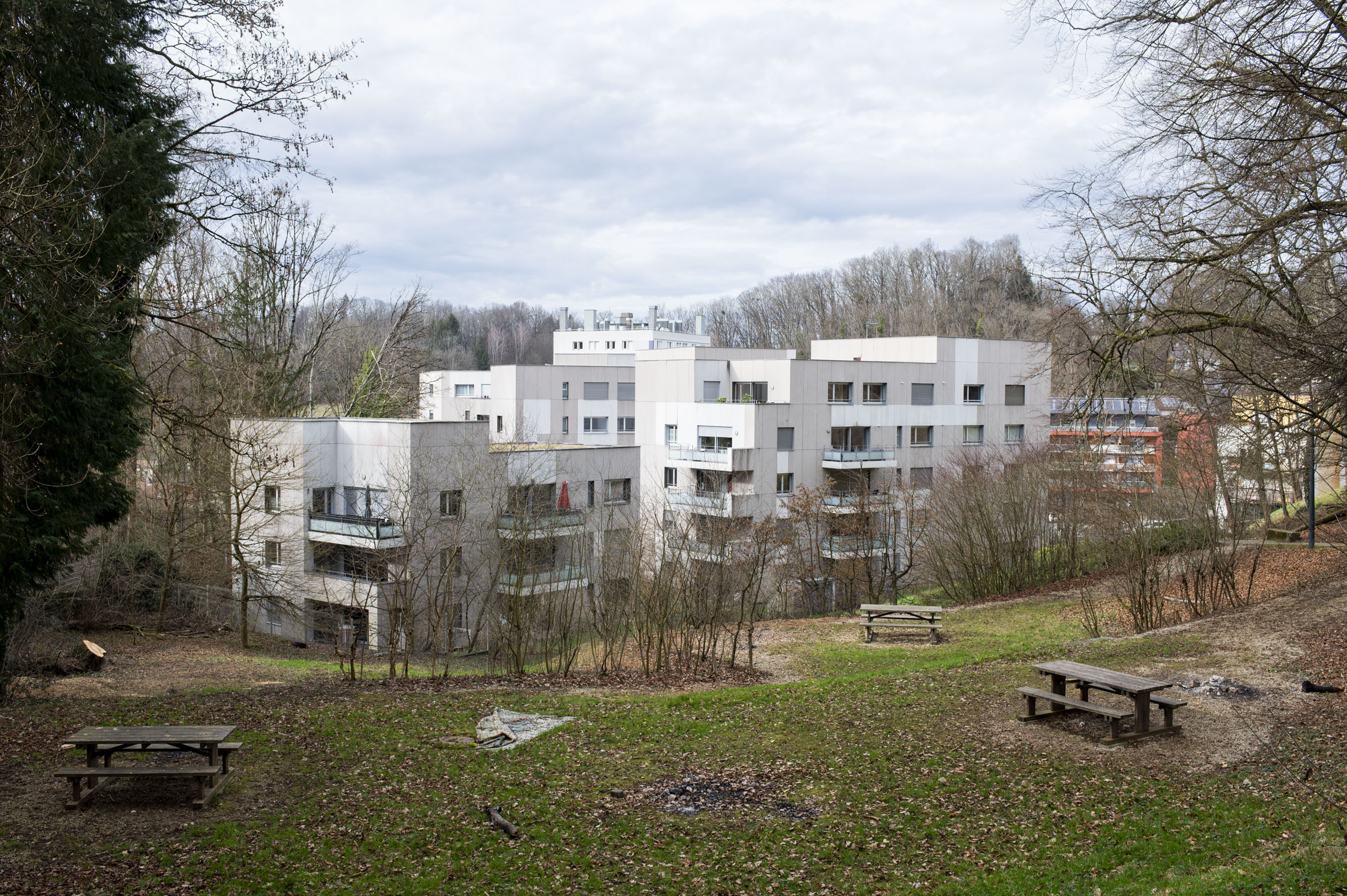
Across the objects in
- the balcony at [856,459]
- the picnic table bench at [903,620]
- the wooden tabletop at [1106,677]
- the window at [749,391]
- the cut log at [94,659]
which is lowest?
the cut log at [94,659]

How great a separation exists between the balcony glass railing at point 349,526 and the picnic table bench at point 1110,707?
60.3ft

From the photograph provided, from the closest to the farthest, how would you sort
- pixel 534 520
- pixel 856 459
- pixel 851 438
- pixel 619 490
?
pixel 534 520
pixel 619 490
pixel 856 459
pixel 851 438

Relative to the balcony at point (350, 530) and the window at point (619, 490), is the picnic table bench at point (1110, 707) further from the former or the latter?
the window at point (619, 490)

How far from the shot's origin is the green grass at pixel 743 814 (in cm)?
680

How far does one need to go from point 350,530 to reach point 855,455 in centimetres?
2184

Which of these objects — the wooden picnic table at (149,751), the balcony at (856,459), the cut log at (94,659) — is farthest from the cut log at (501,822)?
the balcony at (856,459)

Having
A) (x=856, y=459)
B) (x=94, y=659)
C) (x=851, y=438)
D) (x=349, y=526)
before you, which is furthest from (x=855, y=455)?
A: (x=94, y=659)

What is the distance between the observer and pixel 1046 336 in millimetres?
14250

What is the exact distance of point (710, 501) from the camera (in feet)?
112

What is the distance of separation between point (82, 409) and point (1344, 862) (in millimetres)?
12674

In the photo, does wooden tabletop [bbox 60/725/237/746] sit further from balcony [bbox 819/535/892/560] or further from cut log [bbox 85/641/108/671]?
balcony [bbox 819/535/892/560]

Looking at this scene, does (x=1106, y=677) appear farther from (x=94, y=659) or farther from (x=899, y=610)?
(x=94, y=659)

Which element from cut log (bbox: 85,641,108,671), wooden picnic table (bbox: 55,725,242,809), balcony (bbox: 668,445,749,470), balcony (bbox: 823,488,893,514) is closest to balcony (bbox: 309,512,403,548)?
cut log (bbox: 85,641,108,671)

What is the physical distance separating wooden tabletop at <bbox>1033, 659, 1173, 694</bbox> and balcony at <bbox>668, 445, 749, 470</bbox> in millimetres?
27195
